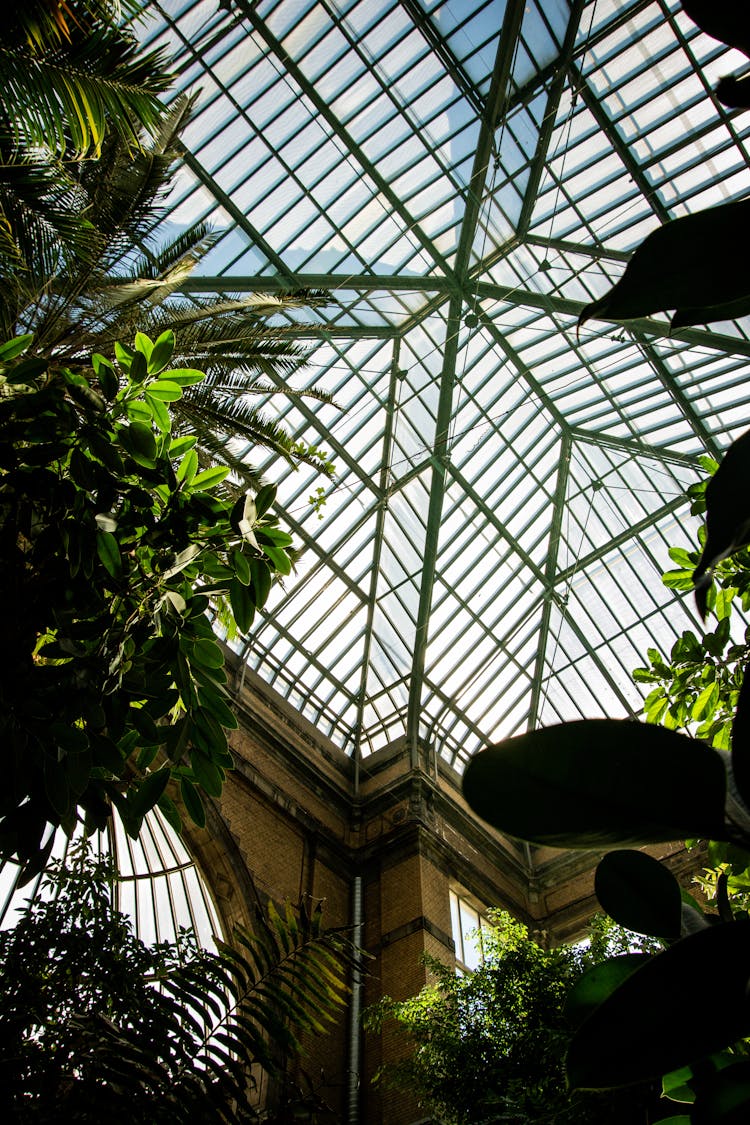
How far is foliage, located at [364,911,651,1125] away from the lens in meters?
8.14

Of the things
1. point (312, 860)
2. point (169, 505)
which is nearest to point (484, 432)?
point (312, 860)

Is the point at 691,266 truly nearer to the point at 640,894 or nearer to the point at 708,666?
the point at 640,894

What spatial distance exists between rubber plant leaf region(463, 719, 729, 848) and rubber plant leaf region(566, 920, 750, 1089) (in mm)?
109

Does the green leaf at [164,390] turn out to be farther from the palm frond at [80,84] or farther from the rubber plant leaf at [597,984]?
the palm frond at [80,84]

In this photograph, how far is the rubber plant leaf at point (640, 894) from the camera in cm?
103

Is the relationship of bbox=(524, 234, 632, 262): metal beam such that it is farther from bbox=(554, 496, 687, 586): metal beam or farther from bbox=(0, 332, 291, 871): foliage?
bbox=(0, 332, 291, 871): foliage

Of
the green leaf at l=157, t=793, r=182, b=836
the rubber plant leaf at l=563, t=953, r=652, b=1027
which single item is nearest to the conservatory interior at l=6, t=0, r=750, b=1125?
the green leaf at l=157, t=793, r=182, b=836

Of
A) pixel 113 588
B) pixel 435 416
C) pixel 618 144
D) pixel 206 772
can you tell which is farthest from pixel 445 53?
pixel 206 772

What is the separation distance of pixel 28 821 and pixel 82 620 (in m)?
0.66

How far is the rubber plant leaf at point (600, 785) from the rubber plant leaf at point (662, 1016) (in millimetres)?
109

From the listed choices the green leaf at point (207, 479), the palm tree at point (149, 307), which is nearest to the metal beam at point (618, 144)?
the palm tree at point (149, 307)

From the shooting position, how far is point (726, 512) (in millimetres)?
887

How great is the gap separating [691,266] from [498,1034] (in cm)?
962

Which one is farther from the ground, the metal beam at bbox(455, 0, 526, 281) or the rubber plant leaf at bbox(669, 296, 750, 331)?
the metal beam at bbox(455, 0, 526, 281)
